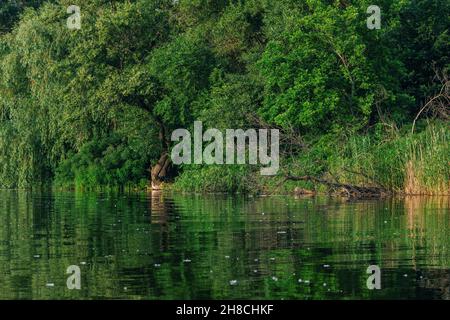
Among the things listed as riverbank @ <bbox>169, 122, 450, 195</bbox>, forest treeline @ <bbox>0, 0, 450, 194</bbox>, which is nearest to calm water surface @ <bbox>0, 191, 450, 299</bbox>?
riverbank @ <bbox>169, 122, 450, 195</bbox>

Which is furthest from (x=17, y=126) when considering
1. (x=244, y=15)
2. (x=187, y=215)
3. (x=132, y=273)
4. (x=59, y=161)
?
(x=132, y=273)

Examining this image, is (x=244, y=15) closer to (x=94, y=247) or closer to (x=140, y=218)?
(x=140, y=218)

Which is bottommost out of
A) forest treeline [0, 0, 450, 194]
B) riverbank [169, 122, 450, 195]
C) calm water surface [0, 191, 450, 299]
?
calm water surface [0, 191, 450, 299]

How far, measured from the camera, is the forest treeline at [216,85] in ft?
132

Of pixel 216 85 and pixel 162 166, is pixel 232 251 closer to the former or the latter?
pixel 216 85

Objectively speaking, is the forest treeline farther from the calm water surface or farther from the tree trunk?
the calm water surface

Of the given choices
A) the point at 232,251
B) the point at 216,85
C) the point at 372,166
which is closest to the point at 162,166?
the point at 216,85

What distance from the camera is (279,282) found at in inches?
563

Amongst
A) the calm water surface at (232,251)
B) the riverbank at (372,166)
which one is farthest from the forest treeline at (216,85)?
the calm water surface at (232,251)

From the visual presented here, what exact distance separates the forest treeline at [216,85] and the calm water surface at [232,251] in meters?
8.81

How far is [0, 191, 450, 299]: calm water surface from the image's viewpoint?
13.8 metres

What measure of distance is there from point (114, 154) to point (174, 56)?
6.55 m

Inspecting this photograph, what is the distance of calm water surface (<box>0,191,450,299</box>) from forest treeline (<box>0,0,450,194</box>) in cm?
881

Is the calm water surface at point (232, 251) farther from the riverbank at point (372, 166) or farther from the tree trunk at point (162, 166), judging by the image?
the tree trunk at point (162, 166)
